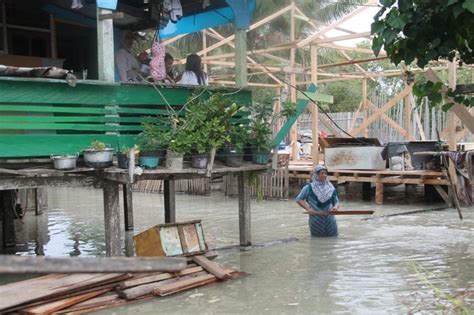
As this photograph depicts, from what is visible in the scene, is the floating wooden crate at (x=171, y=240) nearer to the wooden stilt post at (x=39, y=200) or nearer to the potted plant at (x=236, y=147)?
the potted plant at (x=236, y=147)

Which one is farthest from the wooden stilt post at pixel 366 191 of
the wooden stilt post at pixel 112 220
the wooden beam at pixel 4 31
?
the wooden beam at pixel 4 31

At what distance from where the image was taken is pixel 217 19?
10.1m

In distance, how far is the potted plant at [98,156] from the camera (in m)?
6.71

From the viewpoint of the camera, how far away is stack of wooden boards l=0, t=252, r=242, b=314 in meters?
5.68

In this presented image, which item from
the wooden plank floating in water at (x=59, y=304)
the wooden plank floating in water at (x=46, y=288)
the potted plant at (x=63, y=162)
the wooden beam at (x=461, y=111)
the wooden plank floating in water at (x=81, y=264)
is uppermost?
the wooden beam at (x=461, y=111)

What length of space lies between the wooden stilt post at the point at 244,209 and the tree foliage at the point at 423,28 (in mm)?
4454

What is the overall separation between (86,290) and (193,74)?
13.1 ft

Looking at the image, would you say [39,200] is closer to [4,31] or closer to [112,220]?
[4,31]

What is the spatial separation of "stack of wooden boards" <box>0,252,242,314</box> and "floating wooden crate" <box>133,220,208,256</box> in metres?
0.43

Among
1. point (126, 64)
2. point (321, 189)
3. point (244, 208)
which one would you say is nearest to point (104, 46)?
point (126, 64)

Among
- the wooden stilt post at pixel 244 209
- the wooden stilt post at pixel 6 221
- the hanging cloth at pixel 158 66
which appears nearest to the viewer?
the hanging cloth at pixel 158 66

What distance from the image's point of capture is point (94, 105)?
718cm

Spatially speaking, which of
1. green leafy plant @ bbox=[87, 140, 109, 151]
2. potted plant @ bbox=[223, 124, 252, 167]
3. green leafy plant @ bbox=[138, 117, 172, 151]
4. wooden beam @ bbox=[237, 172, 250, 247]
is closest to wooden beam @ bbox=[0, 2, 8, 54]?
green leafy plant @ bbox=[138, 117, 172, 151]

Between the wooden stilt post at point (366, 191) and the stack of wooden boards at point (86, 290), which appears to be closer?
the stack of wooden boards at point (86, 290)
